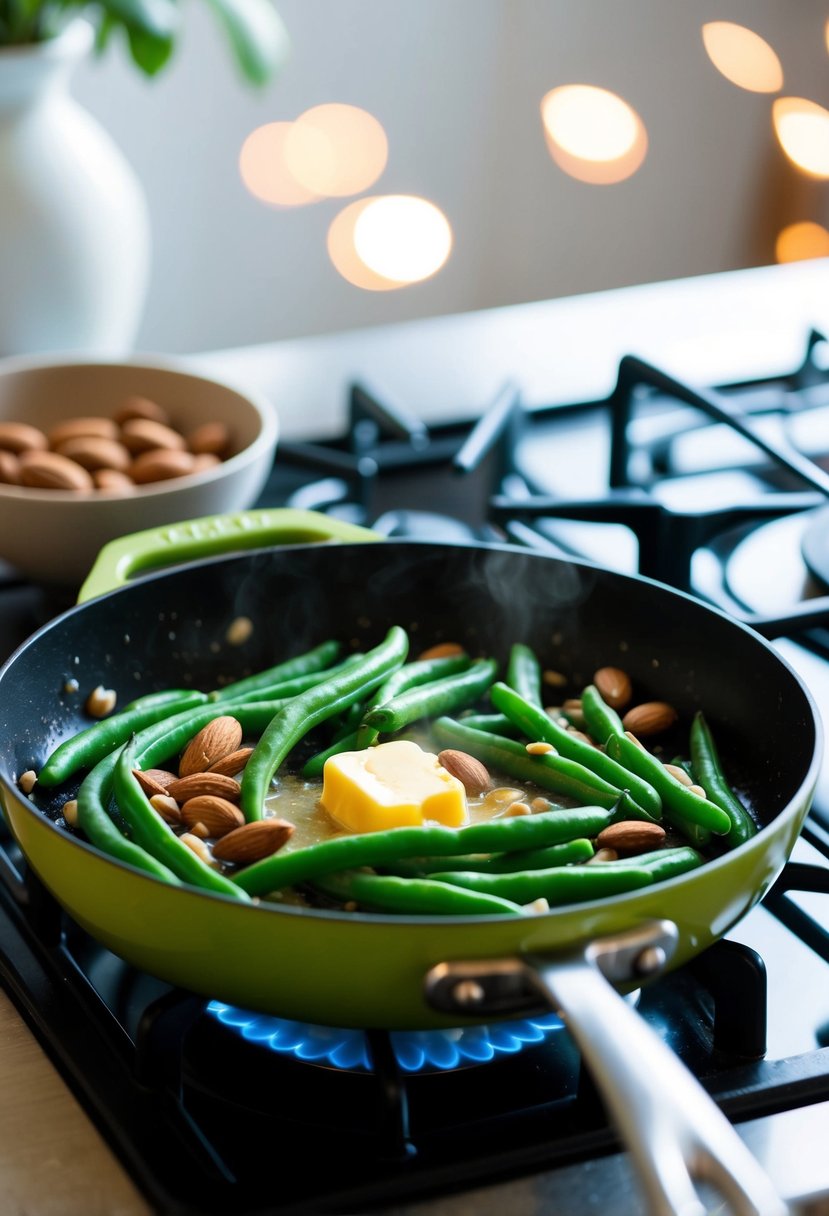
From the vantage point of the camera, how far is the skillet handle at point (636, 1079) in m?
0.45

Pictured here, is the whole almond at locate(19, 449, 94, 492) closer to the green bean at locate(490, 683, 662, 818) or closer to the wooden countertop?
the green bean at locate(490, 683, 662, 818)

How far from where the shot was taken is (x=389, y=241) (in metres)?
2.72

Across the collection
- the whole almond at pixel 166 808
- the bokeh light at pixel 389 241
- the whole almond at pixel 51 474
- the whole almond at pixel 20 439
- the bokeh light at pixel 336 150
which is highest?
the bokeh light at pixel 336 150

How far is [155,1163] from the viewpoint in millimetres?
598

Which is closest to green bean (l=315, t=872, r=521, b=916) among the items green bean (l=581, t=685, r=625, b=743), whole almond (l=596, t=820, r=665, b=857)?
whole almond (l=596, t=820, r=665, b=857)

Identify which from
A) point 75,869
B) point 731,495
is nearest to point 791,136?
point 731,495

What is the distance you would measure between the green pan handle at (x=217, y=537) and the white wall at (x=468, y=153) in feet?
2.04

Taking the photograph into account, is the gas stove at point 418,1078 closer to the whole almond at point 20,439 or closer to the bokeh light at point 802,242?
the whole almond at point 20,439

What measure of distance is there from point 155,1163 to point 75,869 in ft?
0.43

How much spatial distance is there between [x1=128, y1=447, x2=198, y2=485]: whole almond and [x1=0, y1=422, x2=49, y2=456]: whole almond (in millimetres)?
87

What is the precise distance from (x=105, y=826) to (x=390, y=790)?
15cm

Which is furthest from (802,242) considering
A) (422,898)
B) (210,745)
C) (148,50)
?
(422,898)

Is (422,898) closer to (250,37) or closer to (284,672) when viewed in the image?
(284,672)

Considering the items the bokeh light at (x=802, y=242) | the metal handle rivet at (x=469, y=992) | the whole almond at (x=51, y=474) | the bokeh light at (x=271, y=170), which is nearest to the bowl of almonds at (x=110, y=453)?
the whole almond at (x=51, y=474)
